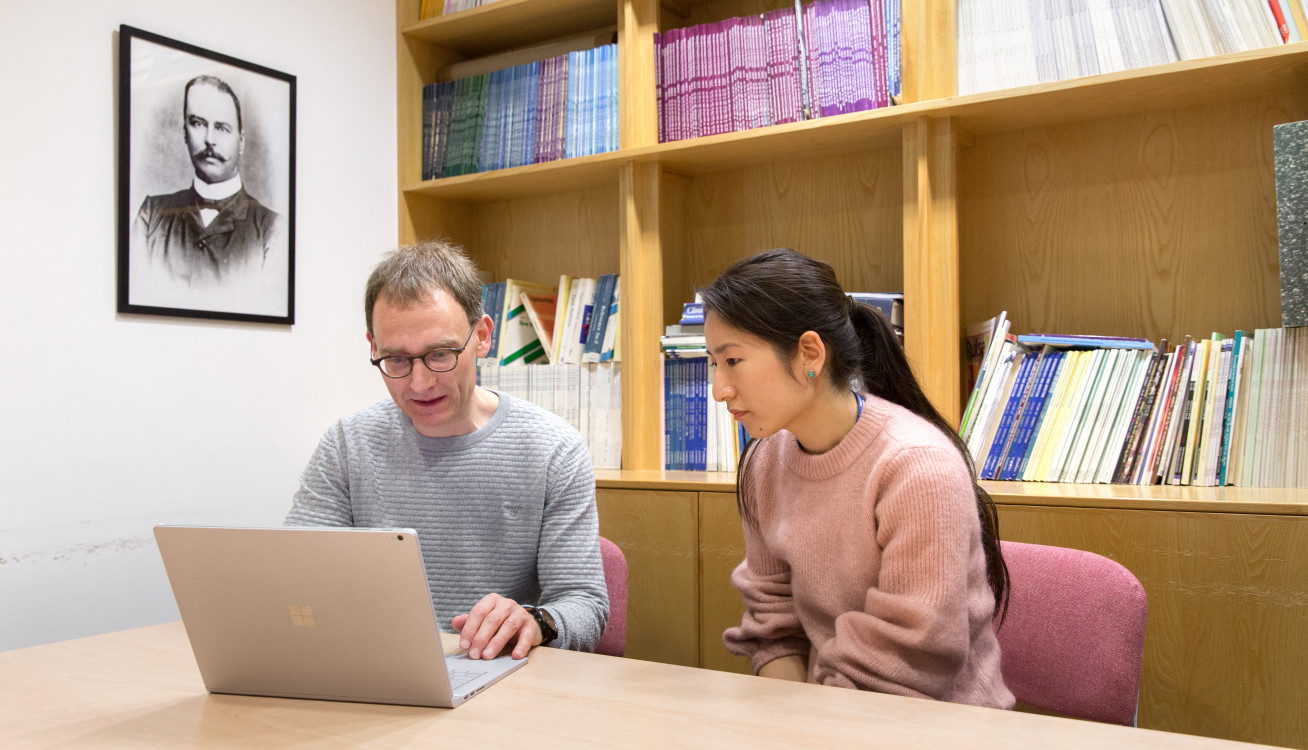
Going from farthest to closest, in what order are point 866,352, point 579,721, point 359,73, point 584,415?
1. point 359,73
2. point 584,415
3. point 866,352
4. point 579,721

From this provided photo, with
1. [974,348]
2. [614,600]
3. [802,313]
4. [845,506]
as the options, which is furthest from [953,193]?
[614,600]

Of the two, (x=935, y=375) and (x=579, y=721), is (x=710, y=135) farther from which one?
(x=579, y=721)

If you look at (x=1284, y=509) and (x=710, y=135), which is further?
(x=710, y=135)

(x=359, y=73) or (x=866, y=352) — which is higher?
(x=359, y=73)

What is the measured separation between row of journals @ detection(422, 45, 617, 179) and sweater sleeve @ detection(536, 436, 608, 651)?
1.23 m

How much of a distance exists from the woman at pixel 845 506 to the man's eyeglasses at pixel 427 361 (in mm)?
412

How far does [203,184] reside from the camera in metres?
2.35

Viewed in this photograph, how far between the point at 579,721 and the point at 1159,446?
1.41 meters

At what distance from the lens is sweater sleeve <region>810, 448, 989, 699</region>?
1177 mm

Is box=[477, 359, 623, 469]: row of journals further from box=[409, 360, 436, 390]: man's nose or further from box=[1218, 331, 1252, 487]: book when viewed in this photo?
box=[1218, 331, 1252, 487]: book

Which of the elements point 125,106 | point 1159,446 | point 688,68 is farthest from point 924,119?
point 125,106

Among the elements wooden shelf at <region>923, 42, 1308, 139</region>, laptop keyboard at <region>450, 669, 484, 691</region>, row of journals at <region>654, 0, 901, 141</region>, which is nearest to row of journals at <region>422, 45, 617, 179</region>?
row of journals at <region>654, 0, 901, 141</region>

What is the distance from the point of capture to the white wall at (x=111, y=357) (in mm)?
1996

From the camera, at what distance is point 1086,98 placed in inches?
78.6
